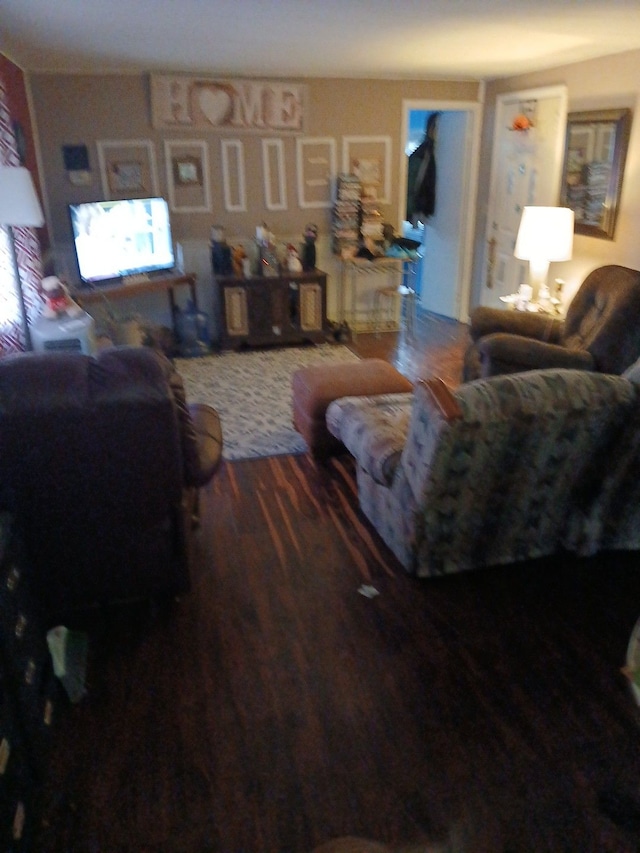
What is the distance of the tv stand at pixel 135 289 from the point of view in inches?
A: 188

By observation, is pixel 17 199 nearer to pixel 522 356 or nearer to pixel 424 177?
pixel 522 356

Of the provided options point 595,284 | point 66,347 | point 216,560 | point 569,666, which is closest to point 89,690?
point 216,560

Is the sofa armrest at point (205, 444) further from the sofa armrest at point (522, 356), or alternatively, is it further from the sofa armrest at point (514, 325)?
the sofa armrest at point (514, 325)

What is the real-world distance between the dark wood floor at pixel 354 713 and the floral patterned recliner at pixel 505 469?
0.14 m

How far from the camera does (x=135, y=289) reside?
5055 mm

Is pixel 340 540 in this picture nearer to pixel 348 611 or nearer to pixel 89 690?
pixel 348 611

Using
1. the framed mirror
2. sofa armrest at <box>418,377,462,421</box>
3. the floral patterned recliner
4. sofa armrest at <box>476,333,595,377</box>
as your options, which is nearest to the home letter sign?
the framed mirror

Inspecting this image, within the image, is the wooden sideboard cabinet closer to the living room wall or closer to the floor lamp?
the living room wall

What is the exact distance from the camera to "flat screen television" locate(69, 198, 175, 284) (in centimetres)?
487

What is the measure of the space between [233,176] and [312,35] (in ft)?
6.75

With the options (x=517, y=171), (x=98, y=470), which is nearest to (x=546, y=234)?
(x=517, y=171)

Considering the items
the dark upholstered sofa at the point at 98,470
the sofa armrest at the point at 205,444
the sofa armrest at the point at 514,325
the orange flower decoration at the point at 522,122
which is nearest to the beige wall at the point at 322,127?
the orange flower decoration at the point at 522,122

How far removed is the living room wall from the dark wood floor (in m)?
3.92

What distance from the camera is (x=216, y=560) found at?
2658mm
